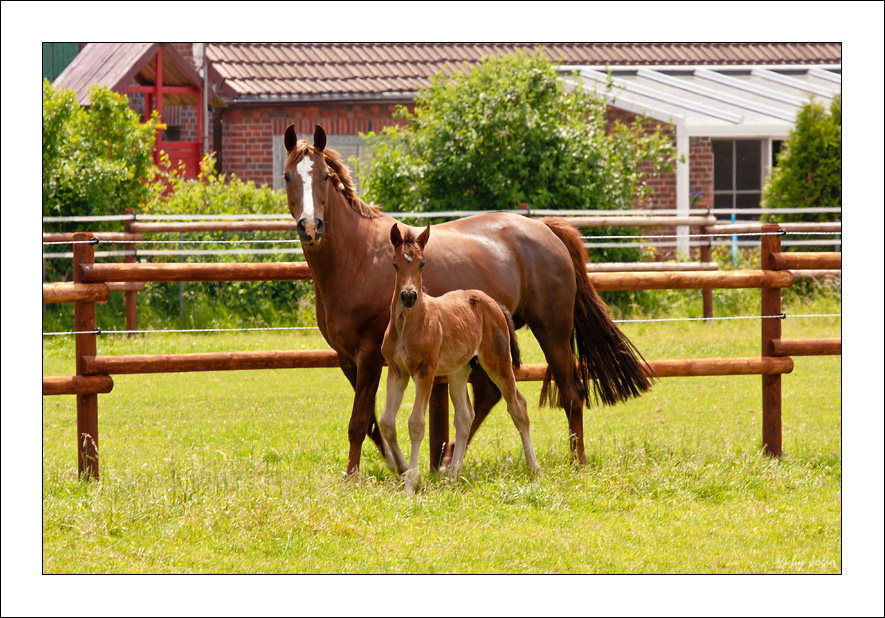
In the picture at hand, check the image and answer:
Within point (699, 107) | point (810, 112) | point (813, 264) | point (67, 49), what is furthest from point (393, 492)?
point (67, 49)

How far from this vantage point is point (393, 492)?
545 centimetres

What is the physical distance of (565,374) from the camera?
6.39 metres

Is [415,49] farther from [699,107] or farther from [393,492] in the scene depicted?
[393,492]

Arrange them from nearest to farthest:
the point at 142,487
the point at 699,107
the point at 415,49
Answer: the point at 142,487
the point at 699,107
the point at 415,49

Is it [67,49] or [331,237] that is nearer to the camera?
[331,237]

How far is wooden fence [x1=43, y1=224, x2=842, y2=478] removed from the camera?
615 centimetres

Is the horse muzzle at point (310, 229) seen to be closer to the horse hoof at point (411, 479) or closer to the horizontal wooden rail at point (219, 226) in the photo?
the horse hoof at point (411, 479)

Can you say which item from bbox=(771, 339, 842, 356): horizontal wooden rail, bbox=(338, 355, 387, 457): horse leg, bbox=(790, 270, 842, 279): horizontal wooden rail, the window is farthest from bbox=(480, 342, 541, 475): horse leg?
the window

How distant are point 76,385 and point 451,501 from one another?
256cm

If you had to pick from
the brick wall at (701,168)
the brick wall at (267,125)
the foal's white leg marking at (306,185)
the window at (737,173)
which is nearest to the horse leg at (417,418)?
the foal's white leg marking at (306,185)

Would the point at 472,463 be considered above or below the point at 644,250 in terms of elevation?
below

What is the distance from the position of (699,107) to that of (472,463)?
13829 mm

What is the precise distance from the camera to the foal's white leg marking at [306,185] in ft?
16.6

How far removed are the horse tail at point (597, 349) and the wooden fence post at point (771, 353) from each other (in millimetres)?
1059
